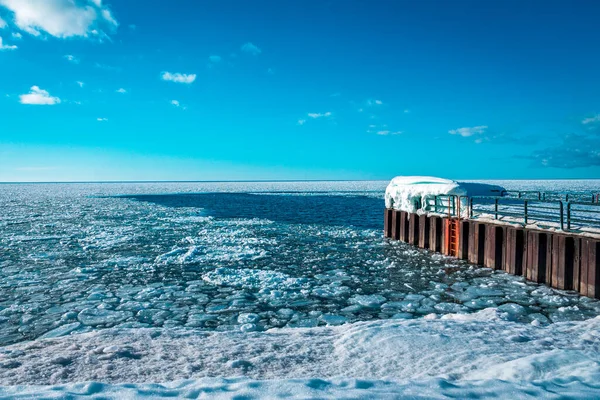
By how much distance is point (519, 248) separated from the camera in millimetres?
11344

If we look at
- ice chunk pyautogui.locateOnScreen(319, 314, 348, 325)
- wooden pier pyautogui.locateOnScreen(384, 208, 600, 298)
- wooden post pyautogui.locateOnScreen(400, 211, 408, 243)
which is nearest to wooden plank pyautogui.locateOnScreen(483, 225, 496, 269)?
wooden pier pyautogui.locateOnScreen(384, 208, 600, 298)

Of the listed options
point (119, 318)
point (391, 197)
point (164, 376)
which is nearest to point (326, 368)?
point (164, 376)

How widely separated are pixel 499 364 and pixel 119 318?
6.77 m

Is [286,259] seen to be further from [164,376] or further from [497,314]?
[164,376]

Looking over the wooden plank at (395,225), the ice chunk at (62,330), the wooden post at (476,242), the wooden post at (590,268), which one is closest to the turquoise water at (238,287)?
the ice chunk at (62,330)

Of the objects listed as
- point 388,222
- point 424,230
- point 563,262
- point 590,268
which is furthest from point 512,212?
point 388,222

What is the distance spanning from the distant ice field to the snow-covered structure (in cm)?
208

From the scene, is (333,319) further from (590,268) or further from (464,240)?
(464,240)

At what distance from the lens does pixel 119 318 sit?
7930 mm

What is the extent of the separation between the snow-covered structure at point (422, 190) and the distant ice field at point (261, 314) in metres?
2.08

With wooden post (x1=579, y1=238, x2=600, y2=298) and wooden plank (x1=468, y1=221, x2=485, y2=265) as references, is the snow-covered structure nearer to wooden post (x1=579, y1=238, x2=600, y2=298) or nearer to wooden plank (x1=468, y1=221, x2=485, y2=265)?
wooden plank (x1=468, y1=221, x2=485, y2=265)

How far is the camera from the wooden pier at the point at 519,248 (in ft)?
30.5

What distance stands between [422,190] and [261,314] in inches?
433

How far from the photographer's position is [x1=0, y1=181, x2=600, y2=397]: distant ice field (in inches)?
193
